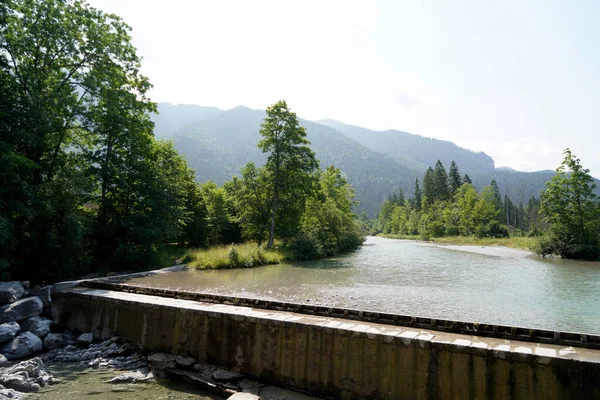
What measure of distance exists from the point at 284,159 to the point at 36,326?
2828 cm

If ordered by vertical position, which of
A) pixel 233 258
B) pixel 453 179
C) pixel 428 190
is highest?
pixel 453 179

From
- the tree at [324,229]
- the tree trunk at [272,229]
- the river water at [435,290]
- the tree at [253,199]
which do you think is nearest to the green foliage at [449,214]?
the tree at [324,229]

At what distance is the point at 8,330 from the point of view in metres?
10.9

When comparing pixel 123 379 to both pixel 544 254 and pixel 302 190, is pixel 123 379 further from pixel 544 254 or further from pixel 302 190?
pixel 544 254

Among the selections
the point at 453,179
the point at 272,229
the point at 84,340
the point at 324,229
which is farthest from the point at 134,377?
the point at 453,179

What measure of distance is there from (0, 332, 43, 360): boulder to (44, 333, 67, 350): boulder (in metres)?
0.23

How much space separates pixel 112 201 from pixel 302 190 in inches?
780

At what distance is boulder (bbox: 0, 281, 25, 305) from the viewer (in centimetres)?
1234

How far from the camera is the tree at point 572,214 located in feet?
134

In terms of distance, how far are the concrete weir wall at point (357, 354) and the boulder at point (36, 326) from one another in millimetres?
2923

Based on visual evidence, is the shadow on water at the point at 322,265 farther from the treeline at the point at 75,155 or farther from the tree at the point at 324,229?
the treeline at the point at 75,155

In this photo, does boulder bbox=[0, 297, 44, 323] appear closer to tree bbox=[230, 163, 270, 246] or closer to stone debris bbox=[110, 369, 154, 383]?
stone debris bbox=[110, 369, 154, 383]

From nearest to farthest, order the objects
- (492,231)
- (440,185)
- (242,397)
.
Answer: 1. (242,397)
2. (492,231)
3. (440,185)

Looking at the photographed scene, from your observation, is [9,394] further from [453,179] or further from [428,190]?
[453,179]
